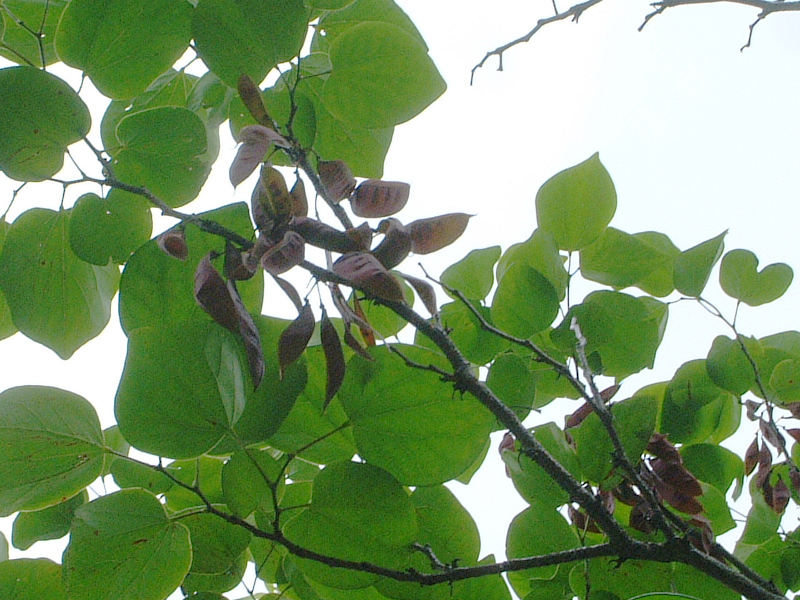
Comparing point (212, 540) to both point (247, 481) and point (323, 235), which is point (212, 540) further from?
point (323, 235)

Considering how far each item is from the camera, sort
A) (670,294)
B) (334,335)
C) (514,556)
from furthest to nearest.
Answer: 1. (670,294)
2. (514,556)
3. (334,335)

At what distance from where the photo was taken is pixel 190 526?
34 cm

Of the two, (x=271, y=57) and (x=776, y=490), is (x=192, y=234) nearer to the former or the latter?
(x=271, y=57)

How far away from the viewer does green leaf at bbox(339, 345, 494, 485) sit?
0.98 ft

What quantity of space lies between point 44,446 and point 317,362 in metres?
0.14

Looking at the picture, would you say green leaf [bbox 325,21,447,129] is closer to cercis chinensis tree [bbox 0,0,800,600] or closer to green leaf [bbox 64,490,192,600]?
cercis chinensis tree [bbox 0,0,800,600]

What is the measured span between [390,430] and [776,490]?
0.95 feet

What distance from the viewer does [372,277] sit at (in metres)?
0.23

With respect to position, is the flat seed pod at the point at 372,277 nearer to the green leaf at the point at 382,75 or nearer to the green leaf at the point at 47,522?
the green leaf at the point at 382,75

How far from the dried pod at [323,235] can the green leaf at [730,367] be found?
264mm

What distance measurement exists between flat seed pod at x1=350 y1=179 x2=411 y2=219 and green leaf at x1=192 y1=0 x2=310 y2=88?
0.09 metres


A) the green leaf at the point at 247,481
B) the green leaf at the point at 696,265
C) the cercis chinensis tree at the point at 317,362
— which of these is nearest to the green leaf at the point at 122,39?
the cercis chinensis tree at the point at 317,362

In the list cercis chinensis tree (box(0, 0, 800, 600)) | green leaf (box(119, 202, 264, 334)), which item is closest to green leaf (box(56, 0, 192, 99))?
cercis chinensis tree (box(0, 0, 800, 600))

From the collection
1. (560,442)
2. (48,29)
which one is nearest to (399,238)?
(560,442)
